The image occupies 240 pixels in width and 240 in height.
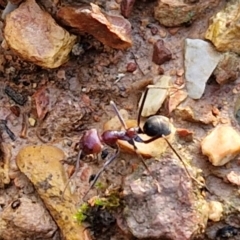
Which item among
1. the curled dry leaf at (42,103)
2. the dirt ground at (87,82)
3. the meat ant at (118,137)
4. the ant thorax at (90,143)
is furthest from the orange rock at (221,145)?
the curled dry leaf at (42,103)

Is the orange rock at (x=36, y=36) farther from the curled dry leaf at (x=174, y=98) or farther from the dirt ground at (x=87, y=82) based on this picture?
the curled dry leaf at (x=174, y=98)

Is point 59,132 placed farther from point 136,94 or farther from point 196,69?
point 196,69

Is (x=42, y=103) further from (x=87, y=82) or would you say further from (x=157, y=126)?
(x=157, y=126)

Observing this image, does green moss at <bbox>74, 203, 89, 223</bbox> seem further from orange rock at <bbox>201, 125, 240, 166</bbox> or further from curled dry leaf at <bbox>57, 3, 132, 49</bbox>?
curled dry leaf at <bbox>57, 3, 132, 49</bbox>

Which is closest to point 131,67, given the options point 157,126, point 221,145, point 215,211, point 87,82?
point 87,82

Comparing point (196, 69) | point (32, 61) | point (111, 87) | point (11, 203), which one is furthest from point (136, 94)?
point (11, 203)
